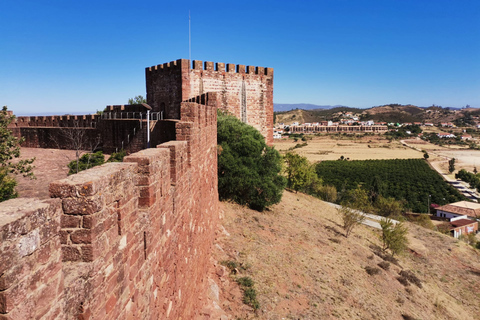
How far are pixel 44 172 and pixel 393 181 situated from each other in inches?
2760

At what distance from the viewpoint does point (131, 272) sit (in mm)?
3205

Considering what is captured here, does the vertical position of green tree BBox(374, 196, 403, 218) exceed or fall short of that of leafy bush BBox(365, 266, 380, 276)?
it falls short

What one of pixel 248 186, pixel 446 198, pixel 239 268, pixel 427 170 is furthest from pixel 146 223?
pixel 427 170

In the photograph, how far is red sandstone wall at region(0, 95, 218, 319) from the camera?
170 centimetres

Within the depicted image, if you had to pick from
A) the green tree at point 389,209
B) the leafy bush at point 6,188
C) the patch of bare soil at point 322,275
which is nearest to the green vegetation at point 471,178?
the green tree at point 389,209

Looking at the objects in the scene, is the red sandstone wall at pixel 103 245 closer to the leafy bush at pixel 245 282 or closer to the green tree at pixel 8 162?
the leafy bush at pixel 245 282

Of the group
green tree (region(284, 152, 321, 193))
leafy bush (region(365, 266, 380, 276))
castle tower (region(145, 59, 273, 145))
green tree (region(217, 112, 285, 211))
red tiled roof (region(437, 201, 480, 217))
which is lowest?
red tiled roof (region(437, 201, 480, 217))

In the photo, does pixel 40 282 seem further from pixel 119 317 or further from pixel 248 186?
pixel 248 186

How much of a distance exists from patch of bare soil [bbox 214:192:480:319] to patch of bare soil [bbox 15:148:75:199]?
21.7ft

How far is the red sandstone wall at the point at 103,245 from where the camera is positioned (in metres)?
1.70

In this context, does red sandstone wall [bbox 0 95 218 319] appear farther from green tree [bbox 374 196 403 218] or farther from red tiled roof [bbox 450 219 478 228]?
red tiled roof [bbox 450 219 478 228]

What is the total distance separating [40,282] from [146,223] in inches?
69.1

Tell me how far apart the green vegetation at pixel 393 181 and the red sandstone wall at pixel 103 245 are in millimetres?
45155

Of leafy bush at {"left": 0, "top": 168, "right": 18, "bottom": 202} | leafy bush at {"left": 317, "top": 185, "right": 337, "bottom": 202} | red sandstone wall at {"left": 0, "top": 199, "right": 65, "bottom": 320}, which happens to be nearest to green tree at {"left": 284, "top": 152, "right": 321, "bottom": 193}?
leafy bush at {"left": 317, "top": 185, "right": 337, "bottom": 202}
